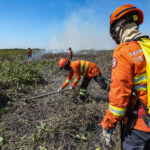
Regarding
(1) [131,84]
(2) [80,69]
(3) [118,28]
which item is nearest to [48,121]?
(2) [80,69]

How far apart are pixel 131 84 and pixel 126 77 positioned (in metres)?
0.09

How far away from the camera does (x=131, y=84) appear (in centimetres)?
114

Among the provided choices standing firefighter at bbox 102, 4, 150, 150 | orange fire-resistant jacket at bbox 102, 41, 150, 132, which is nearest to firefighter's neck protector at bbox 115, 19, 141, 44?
standing firefighter at bbox 102, 4, 150, 150

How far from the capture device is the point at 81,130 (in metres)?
2.80

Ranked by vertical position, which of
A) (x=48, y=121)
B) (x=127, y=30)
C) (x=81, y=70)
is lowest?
(x=48, y=121)

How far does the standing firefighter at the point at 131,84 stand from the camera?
3.67 ft

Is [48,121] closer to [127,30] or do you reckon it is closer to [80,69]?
[80,69]

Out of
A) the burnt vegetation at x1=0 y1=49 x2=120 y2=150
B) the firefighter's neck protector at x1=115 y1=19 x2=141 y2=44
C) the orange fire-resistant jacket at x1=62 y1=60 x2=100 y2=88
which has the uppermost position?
the firefighter's neck protector at x1=115 y1=19 x2=141 y2=44

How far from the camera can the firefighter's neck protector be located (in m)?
A: 1.34

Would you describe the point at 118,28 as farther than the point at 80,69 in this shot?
No

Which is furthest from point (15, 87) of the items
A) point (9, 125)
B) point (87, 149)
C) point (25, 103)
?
point (87, 149)

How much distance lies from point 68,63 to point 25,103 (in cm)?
188

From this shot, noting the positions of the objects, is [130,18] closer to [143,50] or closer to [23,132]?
[143,50]

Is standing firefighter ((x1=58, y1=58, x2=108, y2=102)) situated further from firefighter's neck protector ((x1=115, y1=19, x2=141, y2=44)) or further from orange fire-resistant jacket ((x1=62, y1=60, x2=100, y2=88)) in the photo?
firefighter's neck protector ((x1=115, y1=19, x2=141, y2=44))
